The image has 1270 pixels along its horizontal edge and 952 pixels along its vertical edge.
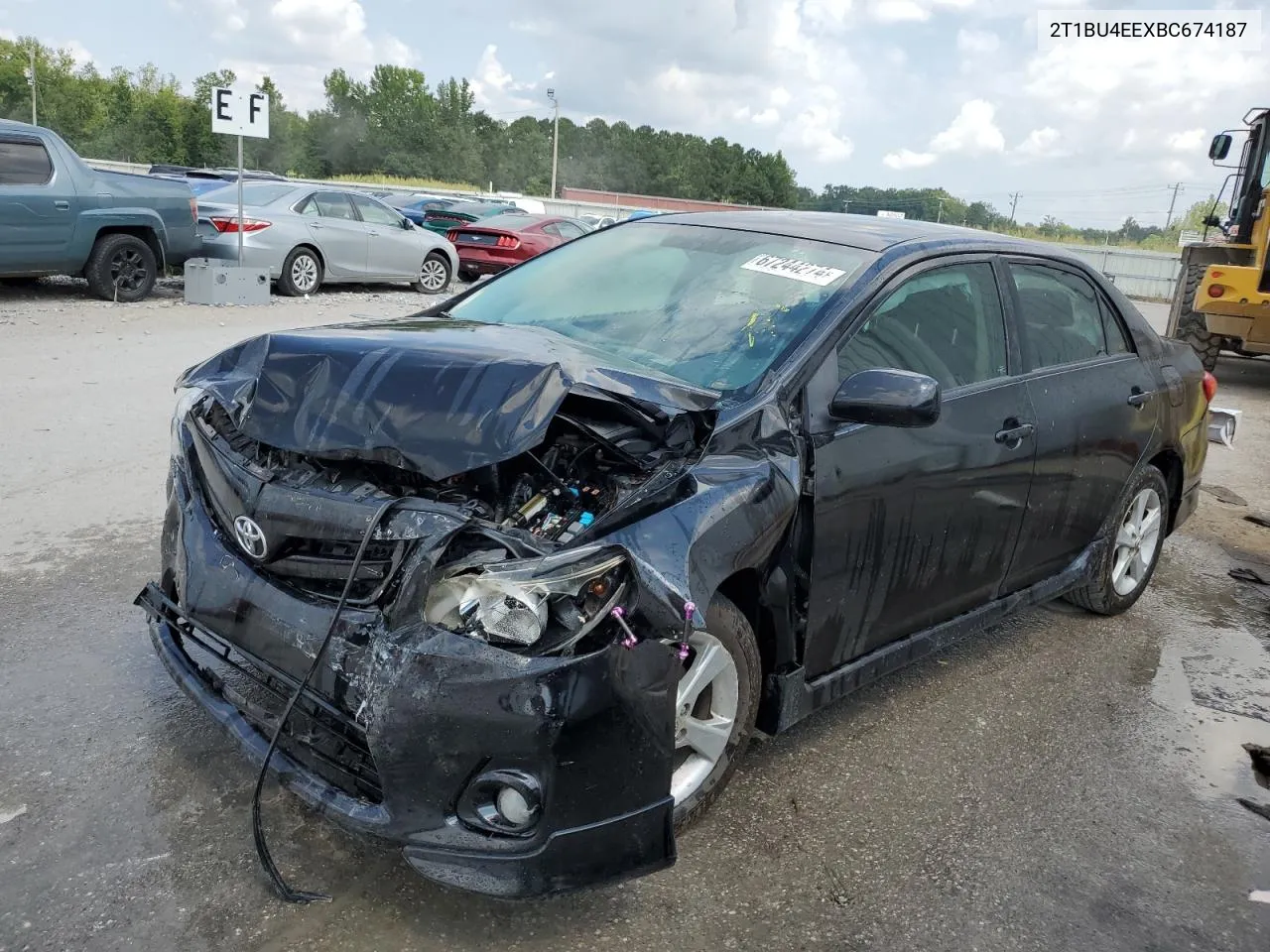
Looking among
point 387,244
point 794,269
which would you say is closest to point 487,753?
point 794,269

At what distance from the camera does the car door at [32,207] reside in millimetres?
10758

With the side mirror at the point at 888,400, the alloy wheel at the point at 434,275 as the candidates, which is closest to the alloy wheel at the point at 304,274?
the alloy wheel at the point at 434,275

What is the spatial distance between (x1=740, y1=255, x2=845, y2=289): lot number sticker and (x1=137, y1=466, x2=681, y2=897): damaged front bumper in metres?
1.55

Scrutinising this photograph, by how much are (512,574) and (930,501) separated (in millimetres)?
1570

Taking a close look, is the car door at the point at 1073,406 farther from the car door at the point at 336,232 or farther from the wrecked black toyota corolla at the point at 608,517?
the car door at the point at 336,232

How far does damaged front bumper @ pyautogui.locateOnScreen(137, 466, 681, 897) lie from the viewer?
2.23 m

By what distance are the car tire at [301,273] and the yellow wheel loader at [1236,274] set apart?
433 inches

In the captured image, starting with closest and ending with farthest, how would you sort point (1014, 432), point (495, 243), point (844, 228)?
point (1014, 432), point (844, 228), point (495, 243)

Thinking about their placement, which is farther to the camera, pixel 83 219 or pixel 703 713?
pixel 83 219

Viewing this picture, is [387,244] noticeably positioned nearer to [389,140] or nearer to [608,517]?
[608,517]

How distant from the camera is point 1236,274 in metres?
11.0

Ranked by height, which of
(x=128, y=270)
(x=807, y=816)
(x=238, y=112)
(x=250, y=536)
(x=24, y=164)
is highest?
(x=238, y=112)

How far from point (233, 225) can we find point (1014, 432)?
11952 millimetres

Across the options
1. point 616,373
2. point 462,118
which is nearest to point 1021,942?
point 616,373
